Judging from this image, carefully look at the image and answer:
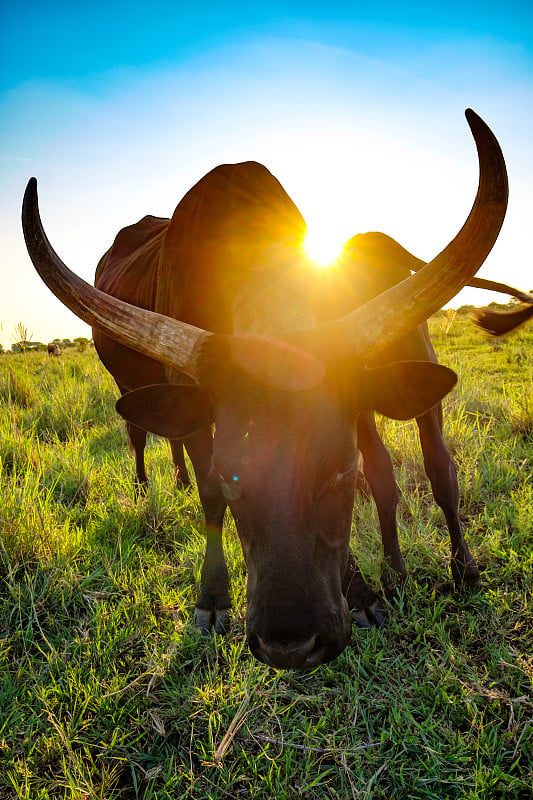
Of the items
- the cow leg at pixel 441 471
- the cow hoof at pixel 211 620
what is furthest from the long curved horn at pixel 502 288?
the cow hoof at pixel 211 620

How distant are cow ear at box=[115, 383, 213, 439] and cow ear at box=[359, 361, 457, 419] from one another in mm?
718

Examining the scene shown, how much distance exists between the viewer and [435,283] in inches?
65.9

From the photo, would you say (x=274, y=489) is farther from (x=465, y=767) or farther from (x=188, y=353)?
(x=465, y=767)

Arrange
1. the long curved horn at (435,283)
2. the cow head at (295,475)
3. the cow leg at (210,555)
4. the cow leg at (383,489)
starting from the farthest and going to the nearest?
1. the cow leg at (383,489)
2. the cow leg at (210,555)
3. the cow head at (295,475)
4. the long curved horn at (435,283)

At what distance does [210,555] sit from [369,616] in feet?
2.96

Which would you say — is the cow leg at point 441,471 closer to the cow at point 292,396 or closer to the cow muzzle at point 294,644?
the cow at point 292,396

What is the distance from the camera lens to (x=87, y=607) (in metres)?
2.54

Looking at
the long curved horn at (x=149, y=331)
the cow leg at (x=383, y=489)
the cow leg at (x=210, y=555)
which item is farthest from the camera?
the cow leg at (x=383, y=489)

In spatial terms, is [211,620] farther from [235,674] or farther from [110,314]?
[110,314]

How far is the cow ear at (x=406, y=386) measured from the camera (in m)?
1.89

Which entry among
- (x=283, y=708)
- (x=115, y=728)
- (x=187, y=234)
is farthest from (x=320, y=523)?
(x=187, y=234)

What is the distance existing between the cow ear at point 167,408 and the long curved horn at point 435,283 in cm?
61

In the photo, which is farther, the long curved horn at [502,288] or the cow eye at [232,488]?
the long curved horn at [502,288]

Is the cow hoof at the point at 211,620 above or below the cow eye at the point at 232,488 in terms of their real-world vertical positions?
below
